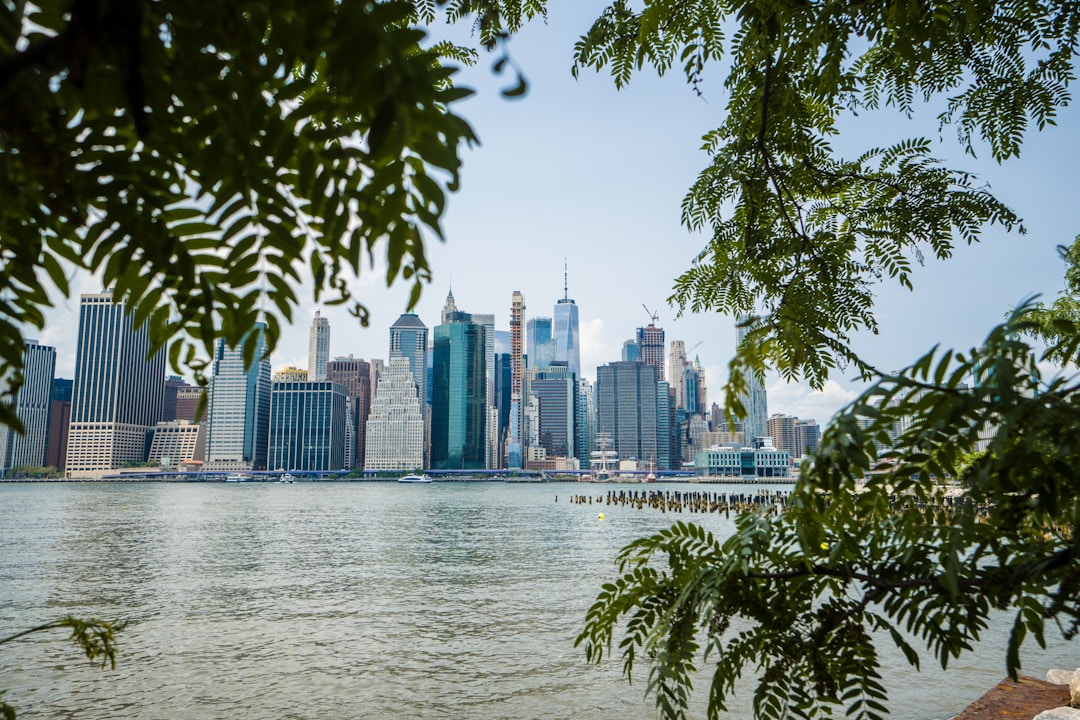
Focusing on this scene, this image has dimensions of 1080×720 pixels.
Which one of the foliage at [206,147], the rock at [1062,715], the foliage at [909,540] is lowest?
the rock at [1062,715]

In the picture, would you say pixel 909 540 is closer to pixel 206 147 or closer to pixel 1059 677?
pixel 206 147

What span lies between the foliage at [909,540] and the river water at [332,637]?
40.1ft

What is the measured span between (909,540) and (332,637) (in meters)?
20.6

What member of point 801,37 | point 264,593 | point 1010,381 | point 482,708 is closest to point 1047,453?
point 1010,381

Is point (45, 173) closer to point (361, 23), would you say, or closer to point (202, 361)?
point (361, 23)

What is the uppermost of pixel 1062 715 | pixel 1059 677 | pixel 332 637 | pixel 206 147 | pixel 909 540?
pixel 206 147

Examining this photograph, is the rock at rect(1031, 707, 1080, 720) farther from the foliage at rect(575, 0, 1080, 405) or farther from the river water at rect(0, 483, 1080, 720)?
the foliage at rect(575, 0, 1080, 405)

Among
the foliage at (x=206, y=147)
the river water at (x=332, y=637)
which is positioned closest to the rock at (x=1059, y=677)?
the river water at (x=332, y=637)

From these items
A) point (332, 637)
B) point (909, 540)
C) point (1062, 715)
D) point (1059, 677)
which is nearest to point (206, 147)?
point (909, 540)

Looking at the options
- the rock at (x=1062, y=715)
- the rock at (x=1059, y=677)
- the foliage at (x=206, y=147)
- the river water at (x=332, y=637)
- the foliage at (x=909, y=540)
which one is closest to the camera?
the foliage at (x=206, y=147)

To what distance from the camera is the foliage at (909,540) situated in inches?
76.6

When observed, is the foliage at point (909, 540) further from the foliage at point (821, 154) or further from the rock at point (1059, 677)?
the rock at point (1059, 677)

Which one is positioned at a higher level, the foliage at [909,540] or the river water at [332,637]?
the foliage at [909,540]

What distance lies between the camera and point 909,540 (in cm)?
271
